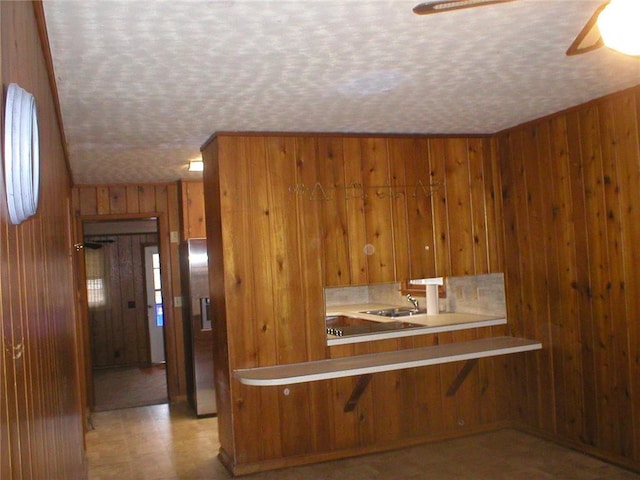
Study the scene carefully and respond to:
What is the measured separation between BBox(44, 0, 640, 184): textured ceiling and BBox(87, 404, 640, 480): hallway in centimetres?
231

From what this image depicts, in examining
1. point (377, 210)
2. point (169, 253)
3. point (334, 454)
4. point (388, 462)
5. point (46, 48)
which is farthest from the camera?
point (169, 253)

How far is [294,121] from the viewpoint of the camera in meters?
4.01

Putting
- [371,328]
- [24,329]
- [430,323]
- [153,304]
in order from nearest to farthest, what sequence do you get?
[24,329] → [371,328] → [430,323] → [153,304]

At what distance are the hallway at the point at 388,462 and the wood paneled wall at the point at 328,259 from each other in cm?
17

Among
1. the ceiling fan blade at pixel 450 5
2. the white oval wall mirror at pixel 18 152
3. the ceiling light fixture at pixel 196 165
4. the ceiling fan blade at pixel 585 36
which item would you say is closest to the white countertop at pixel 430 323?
the ceiling light fixture at pixel 196 165

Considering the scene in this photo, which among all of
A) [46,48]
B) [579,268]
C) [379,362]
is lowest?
[379,362]

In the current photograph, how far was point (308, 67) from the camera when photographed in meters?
2.88

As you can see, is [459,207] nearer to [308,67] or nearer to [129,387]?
[308,67]

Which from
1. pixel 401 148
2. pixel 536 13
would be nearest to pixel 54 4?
pixel 536 13

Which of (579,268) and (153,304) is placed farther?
(153,304)

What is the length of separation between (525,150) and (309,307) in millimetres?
1973

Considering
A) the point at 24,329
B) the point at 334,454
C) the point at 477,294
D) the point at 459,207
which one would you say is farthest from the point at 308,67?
the point at 477,294

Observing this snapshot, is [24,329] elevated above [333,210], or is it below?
below

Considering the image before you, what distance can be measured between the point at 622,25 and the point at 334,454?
3458mm
